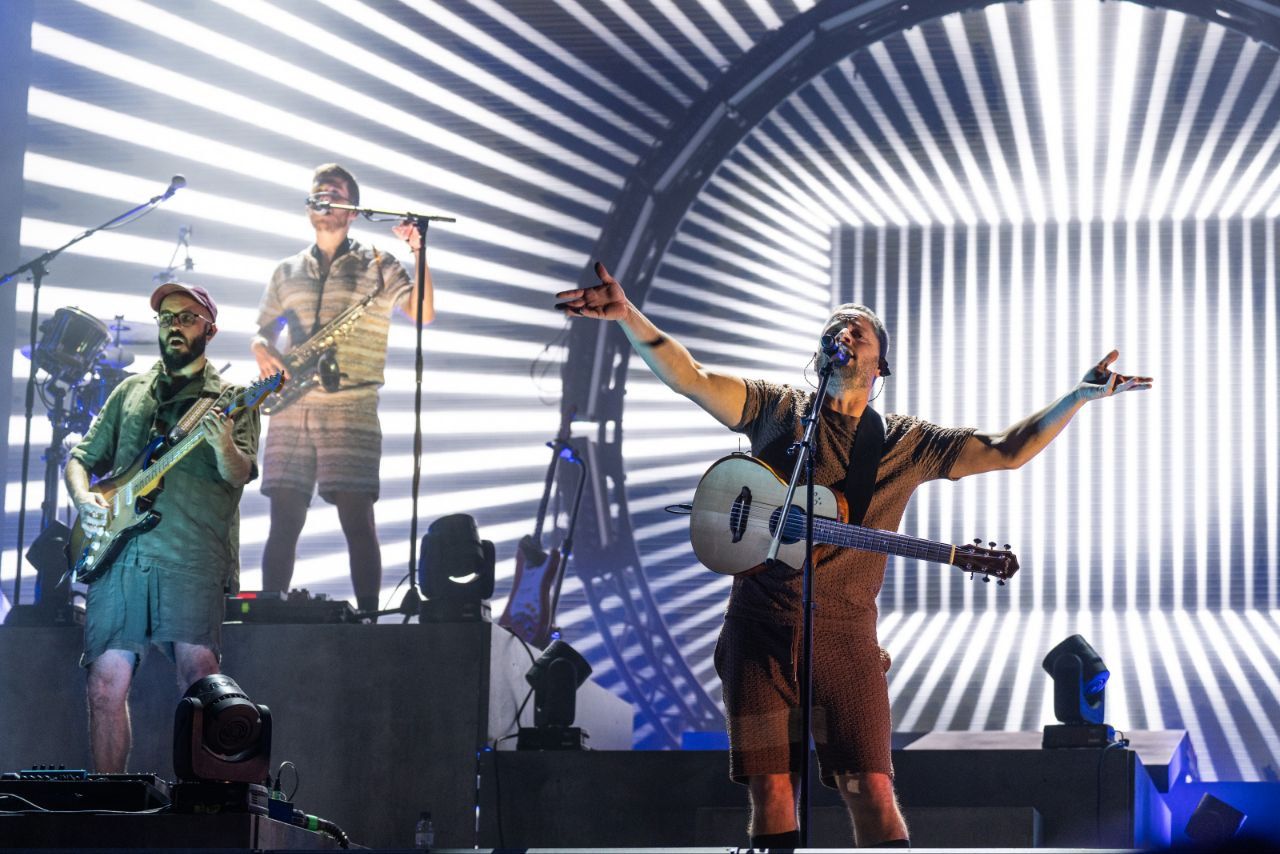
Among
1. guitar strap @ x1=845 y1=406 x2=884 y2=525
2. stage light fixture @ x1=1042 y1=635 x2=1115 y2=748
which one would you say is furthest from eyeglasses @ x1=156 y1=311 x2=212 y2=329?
stage light fixture @ x1=1042 y1=635 x2=1115 y2=748

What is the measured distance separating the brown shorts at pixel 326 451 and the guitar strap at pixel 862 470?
3.79m

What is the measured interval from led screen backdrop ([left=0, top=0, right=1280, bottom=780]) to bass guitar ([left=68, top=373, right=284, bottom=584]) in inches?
116

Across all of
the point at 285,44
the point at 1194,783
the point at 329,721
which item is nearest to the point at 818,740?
the point at 329,721

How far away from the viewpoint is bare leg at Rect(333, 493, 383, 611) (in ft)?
23.6

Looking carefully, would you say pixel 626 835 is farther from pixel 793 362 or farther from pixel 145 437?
pixel 793 362

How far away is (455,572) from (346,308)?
2.18 metres

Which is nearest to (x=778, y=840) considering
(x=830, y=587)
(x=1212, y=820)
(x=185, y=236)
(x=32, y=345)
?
(x=830, y=587)

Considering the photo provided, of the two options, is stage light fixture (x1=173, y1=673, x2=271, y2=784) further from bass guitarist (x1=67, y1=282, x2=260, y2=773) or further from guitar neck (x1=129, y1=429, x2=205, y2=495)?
guitar neck (x1=129, y1=429, x2=205, y2=495)

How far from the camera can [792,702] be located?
369 centimetres

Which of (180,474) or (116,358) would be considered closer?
(180,474)

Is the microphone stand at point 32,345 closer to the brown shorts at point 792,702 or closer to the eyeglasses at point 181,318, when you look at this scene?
the eyeglasses at point 181,318

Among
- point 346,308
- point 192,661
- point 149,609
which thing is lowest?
point 192,661

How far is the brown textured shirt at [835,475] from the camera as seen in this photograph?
378 centimetres

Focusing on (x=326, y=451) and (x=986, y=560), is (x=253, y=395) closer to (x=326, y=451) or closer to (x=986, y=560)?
(x=986, y=560)
